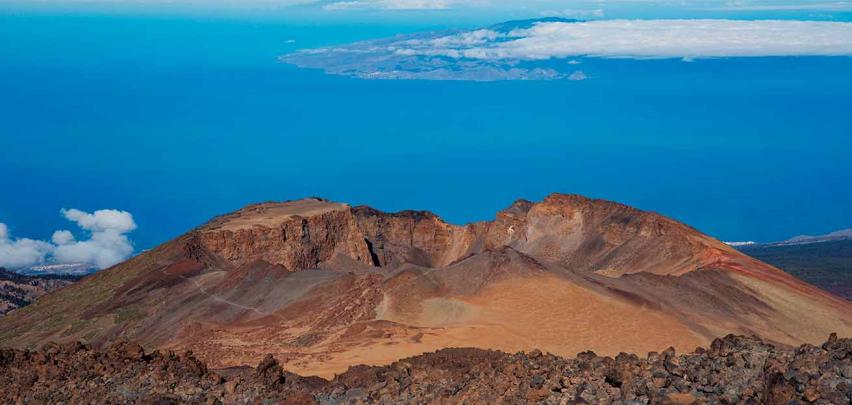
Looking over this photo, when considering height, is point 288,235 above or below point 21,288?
above

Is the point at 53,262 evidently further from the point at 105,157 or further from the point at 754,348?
the point at 754,348

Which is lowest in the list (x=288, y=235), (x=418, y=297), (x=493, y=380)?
(x=288, y=235)

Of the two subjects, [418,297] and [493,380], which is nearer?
[493,380]

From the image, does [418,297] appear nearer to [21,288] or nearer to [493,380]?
[493,380]

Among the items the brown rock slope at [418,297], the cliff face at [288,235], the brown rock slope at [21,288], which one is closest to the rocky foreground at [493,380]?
the brown rock slope at [418,297]

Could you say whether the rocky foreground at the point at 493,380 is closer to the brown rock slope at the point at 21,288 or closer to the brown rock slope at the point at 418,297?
the brown rock slope at the point at 418,297

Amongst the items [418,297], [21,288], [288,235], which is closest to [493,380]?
[418,297]
